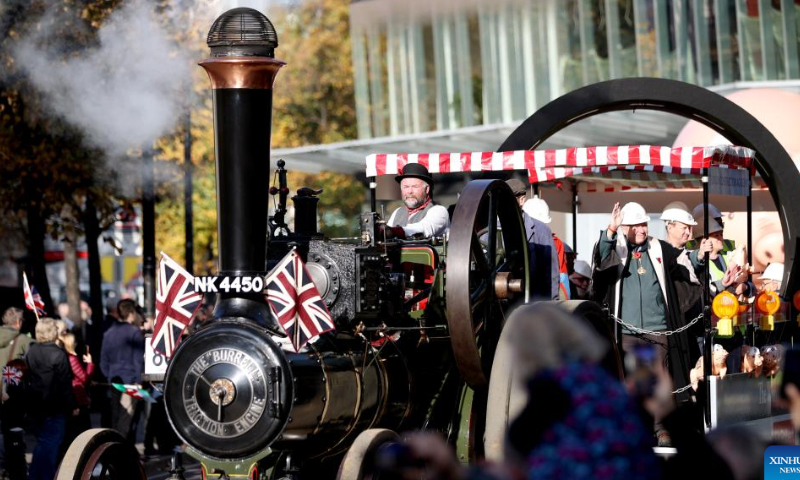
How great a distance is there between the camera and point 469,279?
6.25m

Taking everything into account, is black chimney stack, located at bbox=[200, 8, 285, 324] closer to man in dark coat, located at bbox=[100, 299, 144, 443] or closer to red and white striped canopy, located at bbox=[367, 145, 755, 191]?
red and white striped canopy, located at bbox=[367, 145, 755, 191]

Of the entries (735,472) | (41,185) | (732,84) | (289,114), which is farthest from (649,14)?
(735,472)

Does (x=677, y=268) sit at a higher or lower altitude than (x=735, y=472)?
higher

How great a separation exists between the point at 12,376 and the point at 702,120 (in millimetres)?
Result: 5651

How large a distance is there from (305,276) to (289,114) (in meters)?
27.6

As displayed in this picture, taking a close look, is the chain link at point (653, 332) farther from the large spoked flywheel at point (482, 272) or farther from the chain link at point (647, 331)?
the large spoked flywheel at point (482, 272)

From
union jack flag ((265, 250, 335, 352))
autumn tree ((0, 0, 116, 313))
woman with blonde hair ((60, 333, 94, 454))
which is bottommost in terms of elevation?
woman with blonde hair ((60, 333, 94, 454))

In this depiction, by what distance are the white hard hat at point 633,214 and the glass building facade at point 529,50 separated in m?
16.4

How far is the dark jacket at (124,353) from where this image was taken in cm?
1299

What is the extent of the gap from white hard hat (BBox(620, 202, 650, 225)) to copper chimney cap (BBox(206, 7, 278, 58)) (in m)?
3.21

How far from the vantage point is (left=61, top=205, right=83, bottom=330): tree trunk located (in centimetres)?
1856

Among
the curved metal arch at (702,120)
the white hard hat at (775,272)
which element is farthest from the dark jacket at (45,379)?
the white hard hat at (775,272)

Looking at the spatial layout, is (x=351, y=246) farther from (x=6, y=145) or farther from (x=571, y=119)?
(x=6, y=145)

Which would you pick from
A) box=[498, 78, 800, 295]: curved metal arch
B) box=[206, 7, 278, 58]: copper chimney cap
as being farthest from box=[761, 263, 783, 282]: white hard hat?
box=[206, 7, 278, 58]: copper chimney cap
